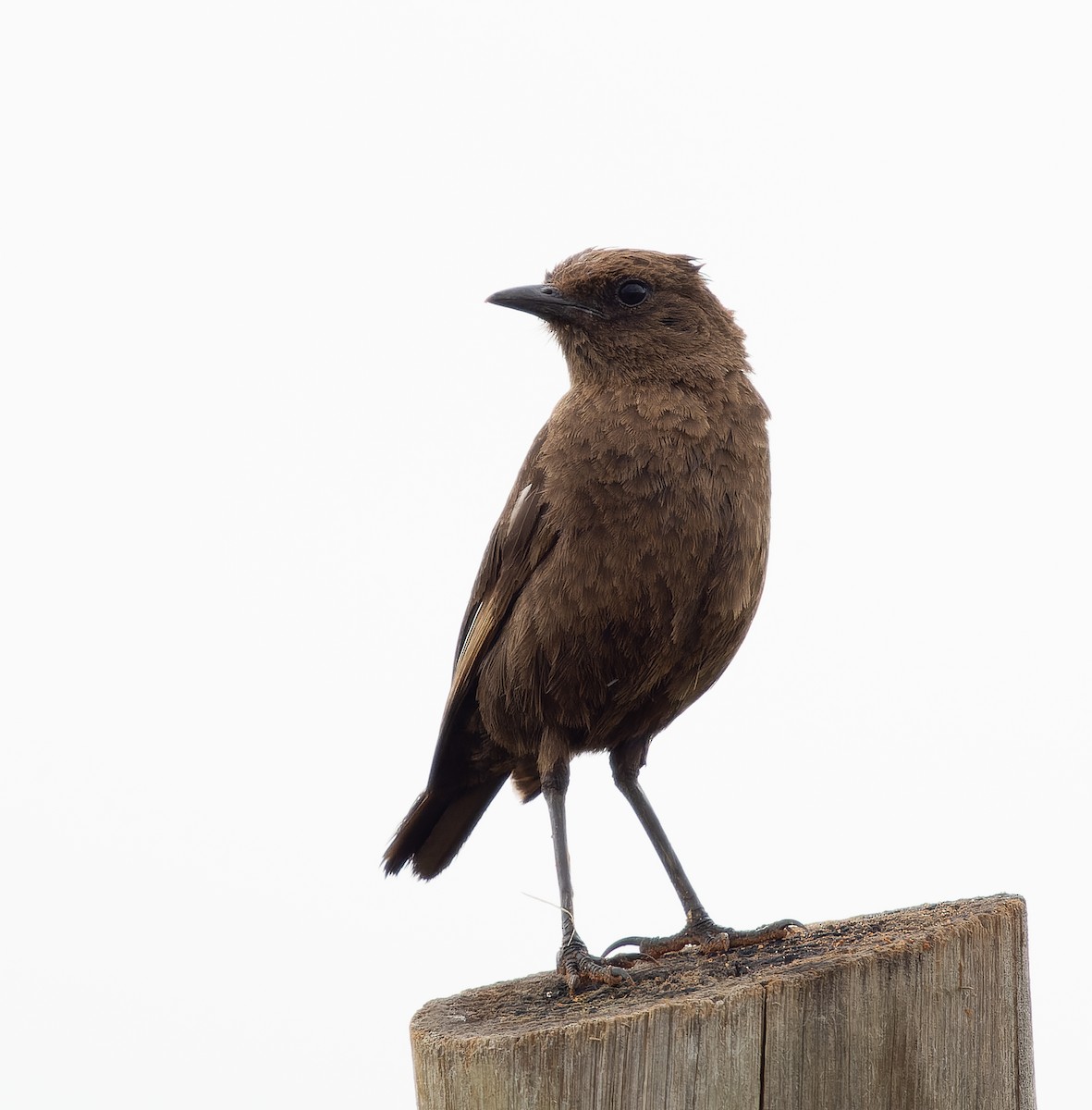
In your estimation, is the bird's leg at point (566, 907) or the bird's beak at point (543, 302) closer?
the bird's leg at point (566, 907)

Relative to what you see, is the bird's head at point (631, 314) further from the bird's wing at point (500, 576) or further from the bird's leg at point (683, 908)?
the bird's leg at point (683, 908)

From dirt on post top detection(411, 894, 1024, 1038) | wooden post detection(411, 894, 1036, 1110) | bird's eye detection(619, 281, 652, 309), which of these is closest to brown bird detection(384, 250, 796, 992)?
bird's eye detection(619, 281, 652, 309)

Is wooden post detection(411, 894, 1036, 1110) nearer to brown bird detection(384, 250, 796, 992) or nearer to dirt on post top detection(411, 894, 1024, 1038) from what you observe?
dirt on post top detection(411, 894, 1024, 1038)

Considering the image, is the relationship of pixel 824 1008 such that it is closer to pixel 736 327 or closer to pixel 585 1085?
pixel 585 1085

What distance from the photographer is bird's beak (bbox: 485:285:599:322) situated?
4.97m

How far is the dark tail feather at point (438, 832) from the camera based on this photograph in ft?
17.0

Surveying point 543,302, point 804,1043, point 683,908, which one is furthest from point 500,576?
point 804,1043

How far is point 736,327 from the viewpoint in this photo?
503cm

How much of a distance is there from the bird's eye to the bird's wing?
623 mm

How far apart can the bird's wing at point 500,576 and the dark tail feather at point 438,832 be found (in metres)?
0.24

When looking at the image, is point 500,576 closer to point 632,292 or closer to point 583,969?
point 632,292

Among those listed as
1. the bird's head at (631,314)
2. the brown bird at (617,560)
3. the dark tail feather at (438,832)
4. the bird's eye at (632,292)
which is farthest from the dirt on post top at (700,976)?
the bird's eye at (632,292)

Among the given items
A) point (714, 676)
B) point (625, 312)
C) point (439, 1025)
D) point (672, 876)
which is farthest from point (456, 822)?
point (625, 312)

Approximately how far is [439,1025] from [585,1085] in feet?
2.04
